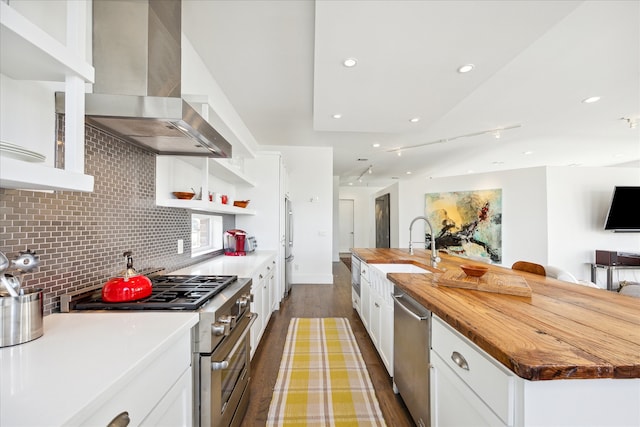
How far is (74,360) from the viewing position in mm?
716

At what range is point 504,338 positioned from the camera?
85 centimetres

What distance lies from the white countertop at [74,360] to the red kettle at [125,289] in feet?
0.37

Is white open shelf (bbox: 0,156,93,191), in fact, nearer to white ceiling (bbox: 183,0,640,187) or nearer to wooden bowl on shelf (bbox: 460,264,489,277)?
white ceiling (bbox: 183,0,640,187)

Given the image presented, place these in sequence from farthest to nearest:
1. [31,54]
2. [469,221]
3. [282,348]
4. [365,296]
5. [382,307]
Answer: [469,221] < [365,296] < [282,348] < [382,307] < [31,54]

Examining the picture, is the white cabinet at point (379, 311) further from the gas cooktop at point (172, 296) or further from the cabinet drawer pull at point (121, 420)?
the cabinet drawer pull at point (121, 420)

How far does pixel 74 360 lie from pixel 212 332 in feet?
1.59

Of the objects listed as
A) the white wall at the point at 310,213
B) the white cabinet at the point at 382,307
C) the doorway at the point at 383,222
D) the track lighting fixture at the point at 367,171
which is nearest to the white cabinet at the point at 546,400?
the white cabinet at the point at 382,307

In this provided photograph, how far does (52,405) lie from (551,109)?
510 centimetres

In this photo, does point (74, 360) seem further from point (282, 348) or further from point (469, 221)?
point (469, 221)

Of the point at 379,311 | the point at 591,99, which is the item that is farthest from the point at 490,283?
the point at 591,99

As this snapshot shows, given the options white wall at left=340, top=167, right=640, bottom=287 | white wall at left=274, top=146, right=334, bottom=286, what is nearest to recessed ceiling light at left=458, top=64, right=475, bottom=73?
white wall at left=274, top=146, right=334, bottom=286

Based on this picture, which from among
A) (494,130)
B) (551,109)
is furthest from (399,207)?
(551,109)

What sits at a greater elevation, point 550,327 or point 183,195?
point 183,195

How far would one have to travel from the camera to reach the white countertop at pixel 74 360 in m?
0.54
